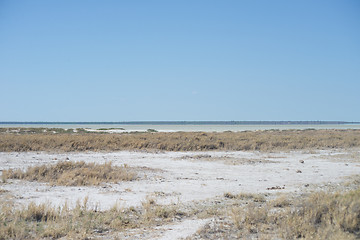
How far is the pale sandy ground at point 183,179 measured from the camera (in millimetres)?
11430

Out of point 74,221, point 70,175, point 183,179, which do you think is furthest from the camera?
point 183,179

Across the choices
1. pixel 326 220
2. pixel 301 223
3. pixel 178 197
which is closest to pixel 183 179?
pixel 178 197

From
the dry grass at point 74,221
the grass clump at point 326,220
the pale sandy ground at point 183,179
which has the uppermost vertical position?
the grass clump at point 326,220

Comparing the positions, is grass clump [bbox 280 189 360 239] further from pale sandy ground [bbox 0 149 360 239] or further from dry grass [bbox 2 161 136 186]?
dry grass [bbox 2 161 136 186]

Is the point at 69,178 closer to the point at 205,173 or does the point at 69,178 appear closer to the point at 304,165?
the point at 205,173

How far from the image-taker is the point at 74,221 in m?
8.44

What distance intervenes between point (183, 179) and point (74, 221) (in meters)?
8.12

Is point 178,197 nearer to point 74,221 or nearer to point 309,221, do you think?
point 74,221

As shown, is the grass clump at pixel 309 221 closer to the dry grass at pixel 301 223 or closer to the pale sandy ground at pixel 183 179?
the dry grass at pixel 301 223

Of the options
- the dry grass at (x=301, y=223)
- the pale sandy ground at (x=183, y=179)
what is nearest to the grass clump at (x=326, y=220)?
the dry grass at (x=301, y=223)

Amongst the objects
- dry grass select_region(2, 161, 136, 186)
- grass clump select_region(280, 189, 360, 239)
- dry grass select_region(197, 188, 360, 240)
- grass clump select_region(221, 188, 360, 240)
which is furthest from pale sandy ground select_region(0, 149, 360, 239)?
grass clump select_region(280, 189, 360, 239)

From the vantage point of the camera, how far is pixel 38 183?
46.9 feet

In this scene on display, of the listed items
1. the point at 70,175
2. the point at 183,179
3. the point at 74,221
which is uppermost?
the point at 70,175

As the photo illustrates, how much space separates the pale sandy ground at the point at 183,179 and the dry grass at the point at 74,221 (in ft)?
1.90
